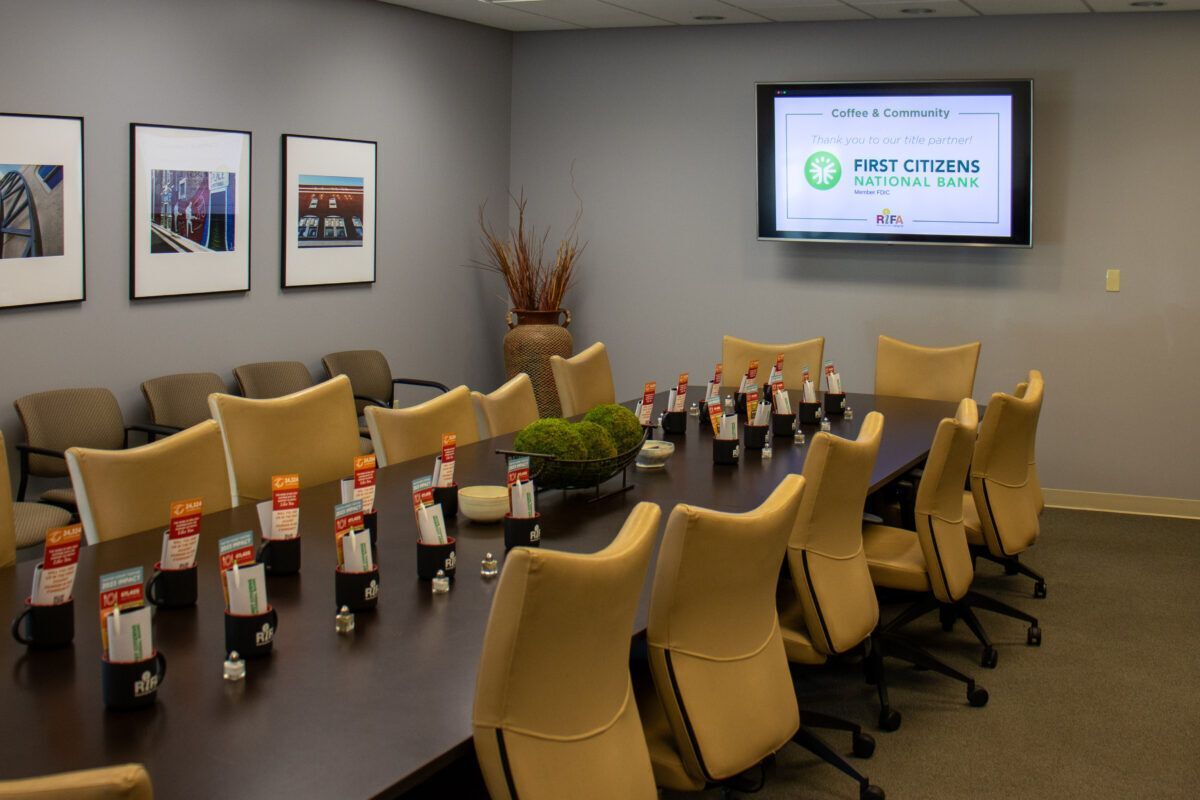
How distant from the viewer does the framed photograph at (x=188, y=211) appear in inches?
240

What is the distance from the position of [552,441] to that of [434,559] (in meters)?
0.87

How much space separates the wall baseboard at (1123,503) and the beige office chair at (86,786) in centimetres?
703

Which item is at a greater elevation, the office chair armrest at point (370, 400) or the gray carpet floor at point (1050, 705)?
the office chair armrest at point (370, 400)

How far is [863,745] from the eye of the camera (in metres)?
4.00

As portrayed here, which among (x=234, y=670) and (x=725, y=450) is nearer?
(x=234, y=670)

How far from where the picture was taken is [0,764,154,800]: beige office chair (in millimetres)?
1371

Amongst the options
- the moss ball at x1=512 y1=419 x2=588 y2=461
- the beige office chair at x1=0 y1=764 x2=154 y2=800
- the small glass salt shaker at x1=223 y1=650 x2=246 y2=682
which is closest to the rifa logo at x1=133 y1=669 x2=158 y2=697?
the small glass salt shaker at x1=223 y1=650 x2=246 y2=682

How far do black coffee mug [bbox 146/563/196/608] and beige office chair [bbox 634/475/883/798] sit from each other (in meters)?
0.99

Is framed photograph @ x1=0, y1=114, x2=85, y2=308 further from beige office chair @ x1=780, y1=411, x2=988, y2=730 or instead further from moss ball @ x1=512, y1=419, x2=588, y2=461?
beige office chair @ x1=780, y1=411, x2=988, y2=730

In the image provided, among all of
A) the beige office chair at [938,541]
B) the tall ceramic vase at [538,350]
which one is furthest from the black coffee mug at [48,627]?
the tall ceramic vase at [538,350]

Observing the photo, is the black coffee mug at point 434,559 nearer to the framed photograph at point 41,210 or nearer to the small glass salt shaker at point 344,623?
the small glass salt shaker at point 344,623

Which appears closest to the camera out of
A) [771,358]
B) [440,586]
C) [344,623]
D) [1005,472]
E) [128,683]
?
[128,683]

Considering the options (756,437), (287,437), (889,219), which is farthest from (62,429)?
(889,219)

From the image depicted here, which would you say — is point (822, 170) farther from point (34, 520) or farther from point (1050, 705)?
point (34, 520)
